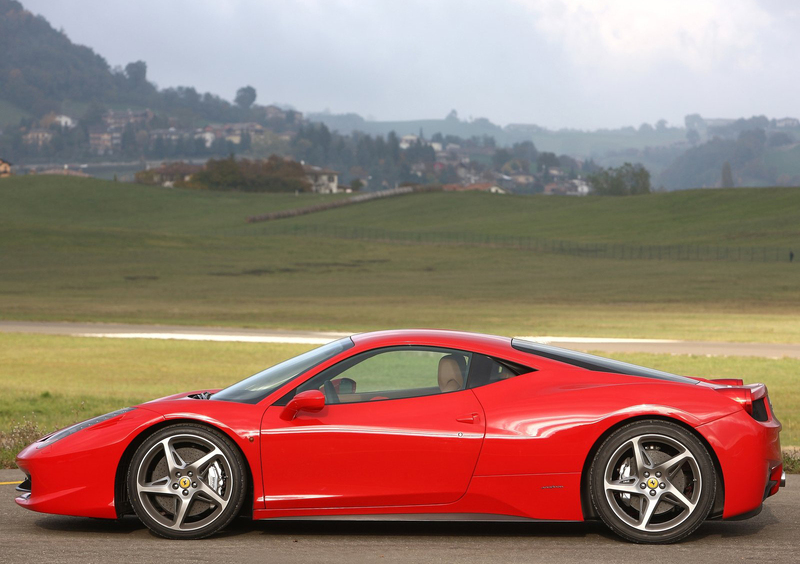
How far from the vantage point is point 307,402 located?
6043 millimetres

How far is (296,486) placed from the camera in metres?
6.16

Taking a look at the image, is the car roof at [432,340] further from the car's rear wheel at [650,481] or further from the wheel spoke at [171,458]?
the wheel spoke at [171,458]

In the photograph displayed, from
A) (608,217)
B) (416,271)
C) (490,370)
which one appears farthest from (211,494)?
(608,217)

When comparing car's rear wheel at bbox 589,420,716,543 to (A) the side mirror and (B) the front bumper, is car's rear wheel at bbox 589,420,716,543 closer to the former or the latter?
(A) the side mirror

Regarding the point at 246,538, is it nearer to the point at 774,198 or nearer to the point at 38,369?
the point at 38,369

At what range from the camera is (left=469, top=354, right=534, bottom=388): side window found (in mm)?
6316

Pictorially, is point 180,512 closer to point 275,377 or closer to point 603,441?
point 275,377

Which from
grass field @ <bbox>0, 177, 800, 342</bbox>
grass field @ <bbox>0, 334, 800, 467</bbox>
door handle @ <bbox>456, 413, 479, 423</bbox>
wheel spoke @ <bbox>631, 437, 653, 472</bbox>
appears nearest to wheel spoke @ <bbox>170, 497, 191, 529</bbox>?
door handle @ <bbox>456, 413, 479, 423</bbox>

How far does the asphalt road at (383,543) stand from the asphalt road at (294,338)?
17322 mm

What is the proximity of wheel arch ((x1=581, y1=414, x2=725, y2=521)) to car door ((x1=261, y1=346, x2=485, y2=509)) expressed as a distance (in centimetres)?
72

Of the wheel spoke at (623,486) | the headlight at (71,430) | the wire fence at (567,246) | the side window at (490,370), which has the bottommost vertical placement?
the wire fence at (567,246)

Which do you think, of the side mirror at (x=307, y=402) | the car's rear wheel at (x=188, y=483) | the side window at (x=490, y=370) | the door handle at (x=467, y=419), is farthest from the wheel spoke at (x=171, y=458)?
the side window at (x=490, y=370)

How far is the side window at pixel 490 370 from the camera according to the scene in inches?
249

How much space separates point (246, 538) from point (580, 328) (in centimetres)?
2592
